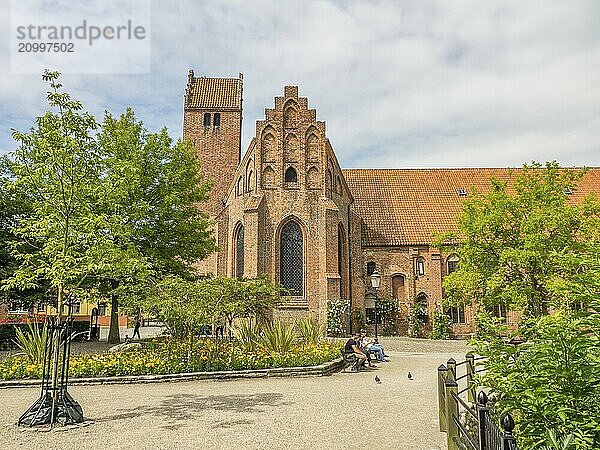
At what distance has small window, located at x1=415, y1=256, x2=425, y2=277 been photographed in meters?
39.2

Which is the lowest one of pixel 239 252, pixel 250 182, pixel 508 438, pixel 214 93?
pixel 508 438

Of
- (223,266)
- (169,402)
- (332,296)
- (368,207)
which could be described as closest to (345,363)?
(169,402)

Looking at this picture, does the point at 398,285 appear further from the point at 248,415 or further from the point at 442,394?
the point at 442,394

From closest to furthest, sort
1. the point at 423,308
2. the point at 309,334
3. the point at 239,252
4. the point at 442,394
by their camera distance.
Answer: the point at 442,394
the point at 309,334
the point at 239,252
the point at 423,308

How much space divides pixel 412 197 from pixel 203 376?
1217 inches

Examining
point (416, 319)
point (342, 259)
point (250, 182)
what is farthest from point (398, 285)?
point (250, 182)

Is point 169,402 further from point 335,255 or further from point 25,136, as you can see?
point 335,255

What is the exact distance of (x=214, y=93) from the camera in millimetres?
46562

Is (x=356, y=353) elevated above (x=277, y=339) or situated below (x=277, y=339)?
below

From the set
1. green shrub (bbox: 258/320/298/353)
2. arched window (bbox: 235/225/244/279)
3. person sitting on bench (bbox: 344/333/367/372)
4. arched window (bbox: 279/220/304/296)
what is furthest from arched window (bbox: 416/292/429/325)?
green shrub (bbox: 258/320/298/353)

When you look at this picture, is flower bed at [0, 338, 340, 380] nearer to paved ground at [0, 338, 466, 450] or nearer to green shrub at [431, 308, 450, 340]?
paved ground at [0, 338, 466, 450]

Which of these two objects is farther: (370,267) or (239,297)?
(370,267)

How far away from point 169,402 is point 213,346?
17.3 ft

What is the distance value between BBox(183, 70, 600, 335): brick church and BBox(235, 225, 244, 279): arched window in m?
0.08
